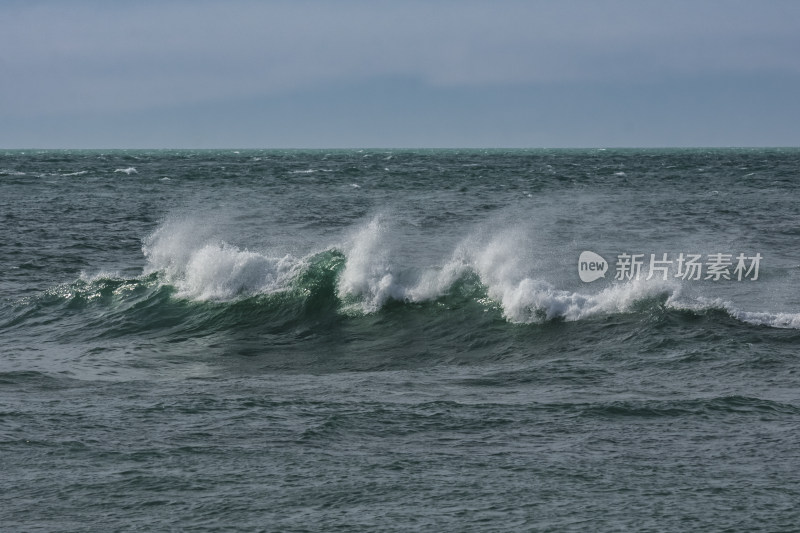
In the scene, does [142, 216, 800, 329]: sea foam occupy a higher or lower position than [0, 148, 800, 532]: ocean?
higher

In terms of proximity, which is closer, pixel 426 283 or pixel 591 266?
pixel 426 283

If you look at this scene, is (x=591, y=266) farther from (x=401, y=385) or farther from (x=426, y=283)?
(x=401, y=385)

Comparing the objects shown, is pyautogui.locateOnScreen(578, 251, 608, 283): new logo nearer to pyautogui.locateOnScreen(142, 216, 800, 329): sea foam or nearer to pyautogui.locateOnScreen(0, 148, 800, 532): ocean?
pyautogui.locateOnScreen(0, 148, 800, 532): ocean

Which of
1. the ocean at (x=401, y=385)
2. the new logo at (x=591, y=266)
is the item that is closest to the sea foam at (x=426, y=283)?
the ocean at (x=401, y=385)

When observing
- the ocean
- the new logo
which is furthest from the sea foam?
the new logo

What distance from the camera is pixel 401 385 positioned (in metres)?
11.5

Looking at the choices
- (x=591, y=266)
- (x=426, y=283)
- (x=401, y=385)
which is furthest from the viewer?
(x=591, y=266)

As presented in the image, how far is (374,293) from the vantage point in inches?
672

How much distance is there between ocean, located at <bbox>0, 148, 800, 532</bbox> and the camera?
7.45m

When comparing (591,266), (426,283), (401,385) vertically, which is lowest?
(401,385)

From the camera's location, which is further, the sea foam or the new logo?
Result: the new logo

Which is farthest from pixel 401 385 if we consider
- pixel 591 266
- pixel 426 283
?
pixel 591 266

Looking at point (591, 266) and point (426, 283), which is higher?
point (426, 283)

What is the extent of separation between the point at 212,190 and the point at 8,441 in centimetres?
4394
